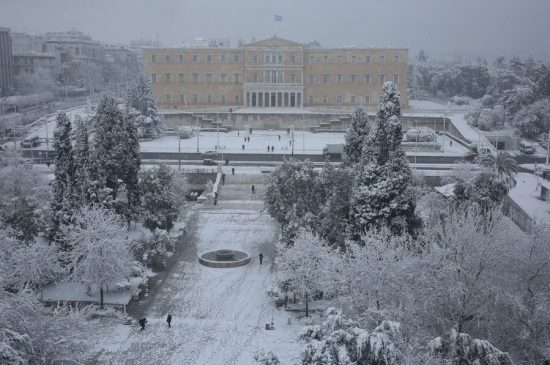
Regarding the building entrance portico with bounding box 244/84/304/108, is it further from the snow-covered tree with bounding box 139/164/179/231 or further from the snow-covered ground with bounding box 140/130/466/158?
the snow-covered tree with bounding box 139/164/179/231

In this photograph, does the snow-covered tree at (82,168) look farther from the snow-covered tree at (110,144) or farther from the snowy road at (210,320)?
the snowy road at (210,320)

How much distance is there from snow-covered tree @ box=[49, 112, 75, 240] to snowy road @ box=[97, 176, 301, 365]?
15.7 feet

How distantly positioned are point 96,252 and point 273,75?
46.0 m

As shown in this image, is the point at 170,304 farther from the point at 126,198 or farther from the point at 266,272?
the point at 126,198

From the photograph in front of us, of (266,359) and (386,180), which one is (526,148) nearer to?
(386,180)

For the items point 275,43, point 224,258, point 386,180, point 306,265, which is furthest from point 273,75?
point 306,265

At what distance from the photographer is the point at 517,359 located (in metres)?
15.5

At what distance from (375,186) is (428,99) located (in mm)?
66693

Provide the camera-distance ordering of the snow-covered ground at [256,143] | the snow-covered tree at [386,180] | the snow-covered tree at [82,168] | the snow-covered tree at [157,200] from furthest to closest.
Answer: the snow-covered ground at [256,143] → the snow-covered tree at [157,200] → the snow-covered tree at [82,168] → the snow-covered tree at [386,180]

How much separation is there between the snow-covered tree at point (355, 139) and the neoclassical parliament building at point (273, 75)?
120 feet

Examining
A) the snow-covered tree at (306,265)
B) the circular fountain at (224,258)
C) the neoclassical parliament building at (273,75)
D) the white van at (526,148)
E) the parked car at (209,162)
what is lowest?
the circular fountain at (224,258)

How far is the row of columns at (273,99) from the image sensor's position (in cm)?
6625

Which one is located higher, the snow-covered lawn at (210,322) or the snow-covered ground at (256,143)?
the snow-covered ground at (256,143)

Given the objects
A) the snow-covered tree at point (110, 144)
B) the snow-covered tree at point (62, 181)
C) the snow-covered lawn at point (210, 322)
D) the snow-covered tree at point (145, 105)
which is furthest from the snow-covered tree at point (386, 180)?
the snow-covered tree at point (145, 105)
